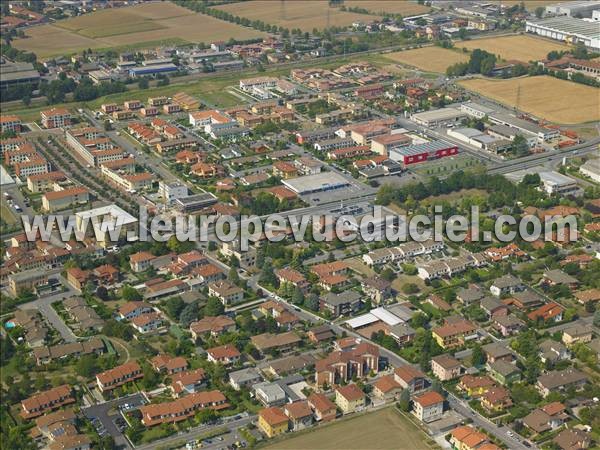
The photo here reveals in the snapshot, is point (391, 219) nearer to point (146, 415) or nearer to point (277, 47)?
point (146, 415)

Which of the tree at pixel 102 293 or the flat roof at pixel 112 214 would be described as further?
the flat roof at pixel 112 214

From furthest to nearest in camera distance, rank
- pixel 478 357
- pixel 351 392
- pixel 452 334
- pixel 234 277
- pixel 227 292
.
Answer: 1. pixel 234 277
2. pixel 227 292
3. pixel 452 334
4. pixel 478 357
5. pixel 351 392

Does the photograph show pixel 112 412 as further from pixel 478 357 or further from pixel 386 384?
pixel 478 357

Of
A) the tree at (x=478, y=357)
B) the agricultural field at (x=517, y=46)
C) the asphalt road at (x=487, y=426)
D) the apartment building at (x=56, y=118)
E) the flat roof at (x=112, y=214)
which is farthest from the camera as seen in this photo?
the agricultural field at (x=517, y=46)

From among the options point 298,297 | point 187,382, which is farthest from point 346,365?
point 298,297

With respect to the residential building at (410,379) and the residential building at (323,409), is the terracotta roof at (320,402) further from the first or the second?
the residential building at (410,379)

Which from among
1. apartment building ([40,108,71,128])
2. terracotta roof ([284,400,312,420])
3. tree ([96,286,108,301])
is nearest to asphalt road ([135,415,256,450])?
terracotta roof ([284,400,312,420])

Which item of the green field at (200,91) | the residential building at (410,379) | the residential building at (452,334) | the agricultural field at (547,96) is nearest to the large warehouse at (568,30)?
the agricultural field at (547,96)
